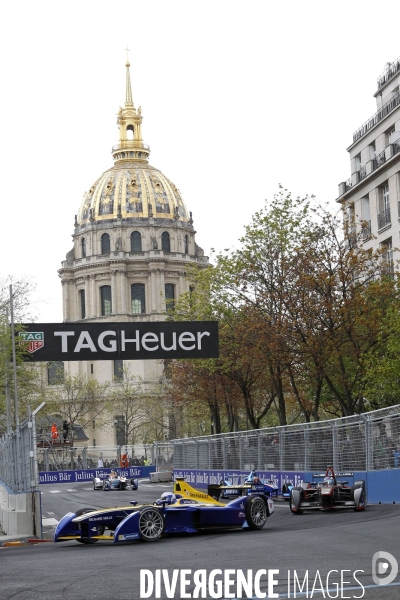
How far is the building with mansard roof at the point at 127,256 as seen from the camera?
519 feet

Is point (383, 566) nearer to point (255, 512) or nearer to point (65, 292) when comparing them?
point (255, 512)

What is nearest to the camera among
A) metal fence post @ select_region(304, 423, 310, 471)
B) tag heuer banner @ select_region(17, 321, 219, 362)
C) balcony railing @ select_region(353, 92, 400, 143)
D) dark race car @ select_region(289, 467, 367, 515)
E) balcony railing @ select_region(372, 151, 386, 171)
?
dark race car @ select_region(289, 467, 367, 515)

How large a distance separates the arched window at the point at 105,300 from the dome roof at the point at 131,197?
12171 mm

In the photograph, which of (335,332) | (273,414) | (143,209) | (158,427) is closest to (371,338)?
(335,332)

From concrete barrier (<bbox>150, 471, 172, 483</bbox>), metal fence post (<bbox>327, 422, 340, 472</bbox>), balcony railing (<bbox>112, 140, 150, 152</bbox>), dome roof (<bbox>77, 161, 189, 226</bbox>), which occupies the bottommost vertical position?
concrete barrier (<bbox>150, 471, 172, 483</bbox>)

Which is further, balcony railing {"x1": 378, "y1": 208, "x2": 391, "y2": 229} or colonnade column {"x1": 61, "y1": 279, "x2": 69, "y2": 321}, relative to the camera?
colonnade column {"x1": 61, "y1": 279, "x2": 69, "y2": 321}

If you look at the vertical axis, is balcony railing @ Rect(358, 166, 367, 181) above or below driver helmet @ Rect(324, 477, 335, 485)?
above

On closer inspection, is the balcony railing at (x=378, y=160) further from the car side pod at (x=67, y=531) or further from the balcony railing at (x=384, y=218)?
→ the car side pod at (x=67, y=531)

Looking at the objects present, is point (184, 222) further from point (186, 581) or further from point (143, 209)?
point (186, 581)

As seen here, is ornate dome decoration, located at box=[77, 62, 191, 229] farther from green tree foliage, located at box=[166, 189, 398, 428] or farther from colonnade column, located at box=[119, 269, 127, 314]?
green tree foliage, located at box=[166, 189, 398, 428]

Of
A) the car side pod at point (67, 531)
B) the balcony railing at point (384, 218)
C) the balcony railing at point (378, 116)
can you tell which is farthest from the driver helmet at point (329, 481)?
the balcony railing at point (378, 116)

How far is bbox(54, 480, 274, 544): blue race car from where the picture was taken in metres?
17.6

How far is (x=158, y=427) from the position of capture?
12719 cm

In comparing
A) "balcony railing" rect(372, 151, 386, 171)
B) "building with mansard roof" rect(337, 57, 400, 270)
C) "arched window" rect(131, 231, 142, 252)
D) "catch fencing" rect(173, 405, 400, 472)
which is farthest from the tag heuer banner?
"arched window" rect(131, 231, 142, 252)
